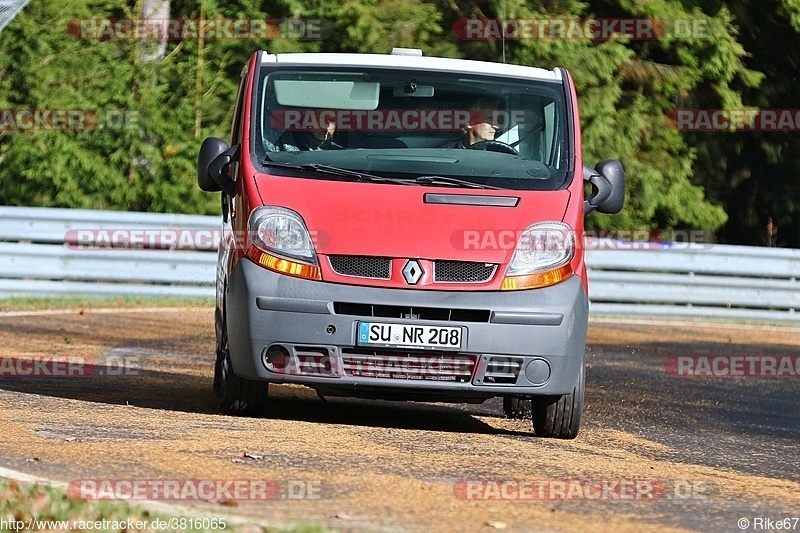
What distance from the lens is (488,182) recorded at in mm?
7922

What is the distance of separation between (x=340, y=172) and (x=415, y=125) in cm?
67

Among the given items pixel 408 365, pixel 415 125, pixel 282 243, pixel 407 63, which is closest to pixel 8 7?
pixel 407 63

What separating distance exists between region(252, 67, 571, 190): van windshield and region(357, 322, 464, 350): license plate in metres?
0.89

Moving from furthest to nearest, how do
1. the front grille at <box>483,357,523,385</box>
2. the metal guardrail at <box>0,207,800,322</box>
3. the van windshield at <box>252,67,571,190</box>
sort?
the metal guardrail at <box>0,207,800,322</box>
the van windshield at <box>252,67,571,190</box>
the front grille at <box>483,357,523,385</box>

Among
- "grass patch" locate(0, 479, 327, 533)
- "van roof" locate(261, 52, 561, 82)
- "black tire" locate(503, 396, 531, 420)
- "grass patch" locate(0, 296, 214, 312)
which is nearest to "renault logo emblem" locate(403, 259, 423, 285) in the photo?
"van roof" locate(261, 52, 561, 82)

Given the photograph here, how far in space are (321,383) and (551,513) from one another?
2.19 metres

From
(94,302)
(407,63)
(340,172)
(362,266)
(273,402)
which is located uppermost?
(407,63)

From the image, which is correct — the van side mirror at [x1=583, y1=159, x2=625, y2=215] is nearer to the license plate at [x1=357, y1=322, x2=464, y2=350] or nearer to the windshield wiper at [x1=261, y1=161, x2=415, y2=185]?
the windshield wiper at [x1=261, y1=161, x2=415, y2=185]

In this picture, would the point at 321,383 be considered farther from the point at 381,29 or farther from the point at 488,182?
the point at 381,29

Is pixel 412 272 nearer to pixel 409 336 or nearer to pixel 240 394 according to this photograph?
pixel 409 336

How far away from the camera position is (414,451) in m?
7.19

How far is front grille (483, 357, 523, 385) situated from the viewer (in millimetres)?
7555

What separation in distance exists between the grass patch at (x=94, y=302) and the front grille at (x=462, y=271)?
1024cm

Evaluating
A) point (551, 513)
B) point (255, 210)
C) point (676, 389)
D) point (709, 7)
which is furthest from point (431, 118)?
point (709, 7)
